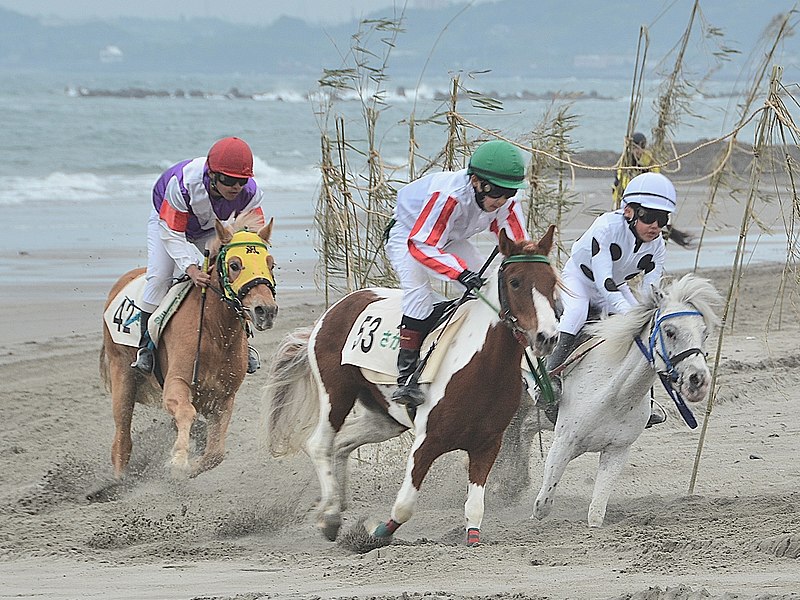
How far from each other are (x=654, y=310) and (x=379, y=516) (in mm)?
2044

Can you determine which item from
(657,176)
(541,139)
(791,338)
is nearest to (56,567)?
(657,176)

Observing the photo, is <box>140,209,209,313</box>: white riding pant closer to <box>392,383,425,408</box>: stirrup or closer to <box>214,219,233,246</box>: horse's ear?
<box>214,219,233,246</box>: horse's ear

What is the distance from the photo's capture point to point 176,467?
6.28 m

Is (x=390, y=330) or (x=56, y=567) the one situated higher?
(x=390, y=330)

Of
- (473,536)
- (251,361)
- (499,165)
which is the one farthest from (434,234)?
(251,361)

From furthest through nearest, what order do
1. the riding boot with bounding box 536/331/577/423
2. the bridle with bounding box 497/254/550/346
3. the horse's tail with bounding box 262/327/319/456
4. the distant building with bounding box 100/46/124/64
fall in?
the distant building with bounding box 100/46/124/64 → the horse's tail with bounding box 262/327/319/456 → the riding boot with bounding box 536/331/577/423 → the bridle with bounding box 497/254/550/346

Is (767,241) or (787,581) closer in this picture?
(787,581)

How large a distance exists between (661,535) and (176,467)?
2617mm

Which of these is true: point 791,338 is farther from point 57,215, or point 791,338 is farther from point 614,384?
point 57,215

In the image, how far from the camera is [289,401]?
6.96 meters

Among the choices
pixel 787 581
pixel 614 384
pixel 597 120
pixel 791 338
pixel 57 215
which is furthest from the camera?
pixel 597 120

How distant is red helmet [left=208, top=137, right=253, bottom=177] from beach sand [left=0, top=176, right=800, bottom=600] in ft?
6.04

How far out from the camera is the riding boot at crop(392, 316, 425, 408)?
5691 mm

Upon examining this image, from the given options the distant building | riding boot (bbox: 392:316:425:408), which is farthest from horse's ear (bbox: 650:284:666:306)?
the distant building
